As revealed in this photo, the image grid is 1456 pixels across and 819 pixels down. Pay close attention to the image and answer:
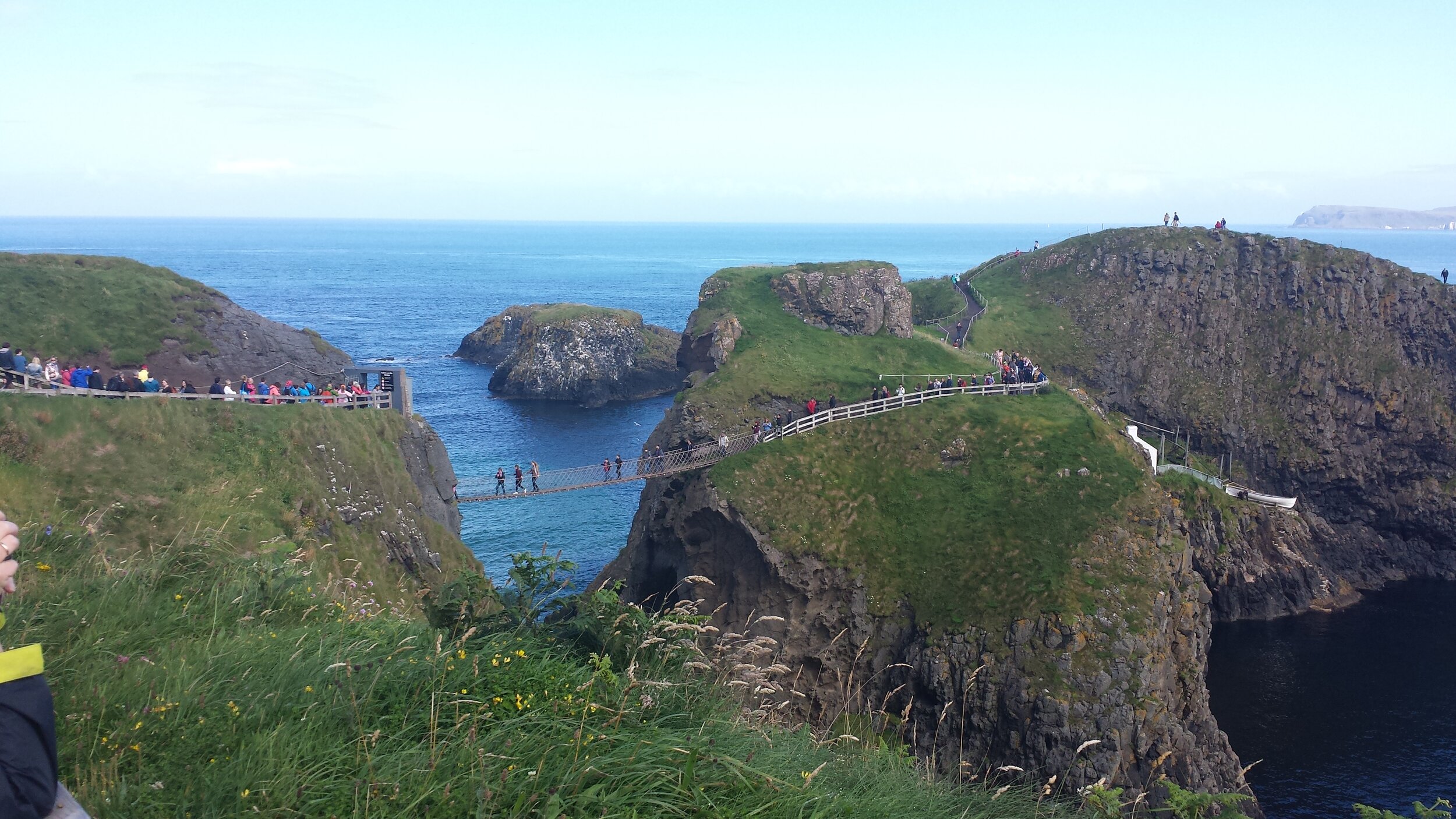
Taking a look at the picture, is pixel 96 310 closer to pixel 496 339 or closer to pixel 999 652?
pixel 999 652

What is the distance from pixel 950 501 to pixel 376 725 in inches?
1382

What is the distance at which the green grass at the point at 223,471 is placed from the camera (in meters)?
21.3

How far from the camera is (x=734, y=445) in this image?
137 feet

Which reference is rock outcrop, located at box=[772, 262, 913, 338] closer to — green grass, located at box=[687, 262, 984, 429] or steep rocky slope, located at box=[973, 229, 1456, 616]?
green grass, located at box=[687, 262, 984, 429]

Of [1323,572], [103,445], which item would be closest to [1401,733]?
[1323,572]

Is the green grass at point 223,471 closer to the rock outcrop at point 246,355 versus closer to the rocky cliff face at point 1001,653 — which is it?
the rocky cliff face at point 1001,653

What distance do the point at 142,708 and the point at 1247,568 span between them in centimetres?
6225

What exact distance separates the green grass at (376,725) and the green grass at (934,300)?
68550 millimetres

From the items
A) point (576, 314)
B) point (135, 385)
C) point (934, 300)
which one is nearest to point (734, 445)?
point (135, 385)

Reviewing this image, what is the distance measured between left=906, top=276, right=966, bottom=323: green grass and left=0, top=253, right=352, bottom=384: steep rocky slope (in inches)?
1954

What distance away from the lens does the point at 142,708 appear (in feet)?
22.2

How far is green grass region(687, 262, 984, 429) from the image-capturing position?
47812 mm

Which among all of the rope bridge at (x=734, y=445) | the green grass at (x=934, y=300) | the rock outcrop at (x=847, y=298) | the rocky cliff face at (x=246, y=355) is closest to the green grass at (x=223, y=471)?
the rope bridge at (x=734, y=445)

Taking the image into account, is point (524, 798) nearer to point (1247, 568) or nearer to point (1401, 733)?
point (1401, 733)
